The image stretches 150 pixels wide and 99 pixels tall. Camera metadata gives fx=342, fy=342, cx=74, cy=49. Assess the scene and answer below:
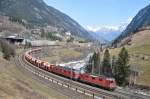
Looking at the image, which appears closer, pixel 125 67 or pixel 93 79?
pixel 93 79

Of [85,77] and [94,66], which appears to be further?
[94,66]

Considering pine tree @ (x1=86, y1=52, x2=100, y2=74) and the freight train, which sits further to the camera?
pine tree @ (x1=86, y1=52, x2=100, y2=74)

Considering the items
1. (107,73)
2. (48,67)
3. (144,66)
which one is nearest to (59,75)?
(48,67)

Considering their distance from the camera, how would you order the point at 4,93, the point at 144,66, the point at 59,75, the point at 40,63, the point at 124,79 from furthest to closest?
1. the point at 144,66
2. the point at 40,63
3. the point at 124,79
4. the point at 59,75
5. the point at 4,93

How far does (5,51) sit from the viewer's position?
154500 millimetres

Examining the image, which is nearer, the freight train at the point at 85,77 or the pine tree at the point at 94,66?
the freight train at the point at 85,77

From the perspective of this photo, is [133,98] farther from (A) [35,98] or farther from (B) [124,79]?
(B) [124,79]

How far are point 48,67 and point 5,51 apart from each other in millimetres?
27644

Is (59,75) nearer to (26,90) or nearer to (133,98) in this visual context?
(133,98)

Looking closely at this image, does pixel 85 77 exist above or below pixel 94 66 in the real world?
above

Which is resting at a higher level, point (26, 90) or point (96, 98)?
point (26, 90)

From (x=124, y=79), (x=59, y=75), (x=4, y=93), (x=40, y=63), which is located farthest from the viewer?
(x=40, y=63)

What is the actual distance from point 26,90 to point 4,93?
623 cm

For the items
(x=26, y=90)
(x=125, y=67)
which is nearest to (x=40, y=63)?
(x=125, y=67)
